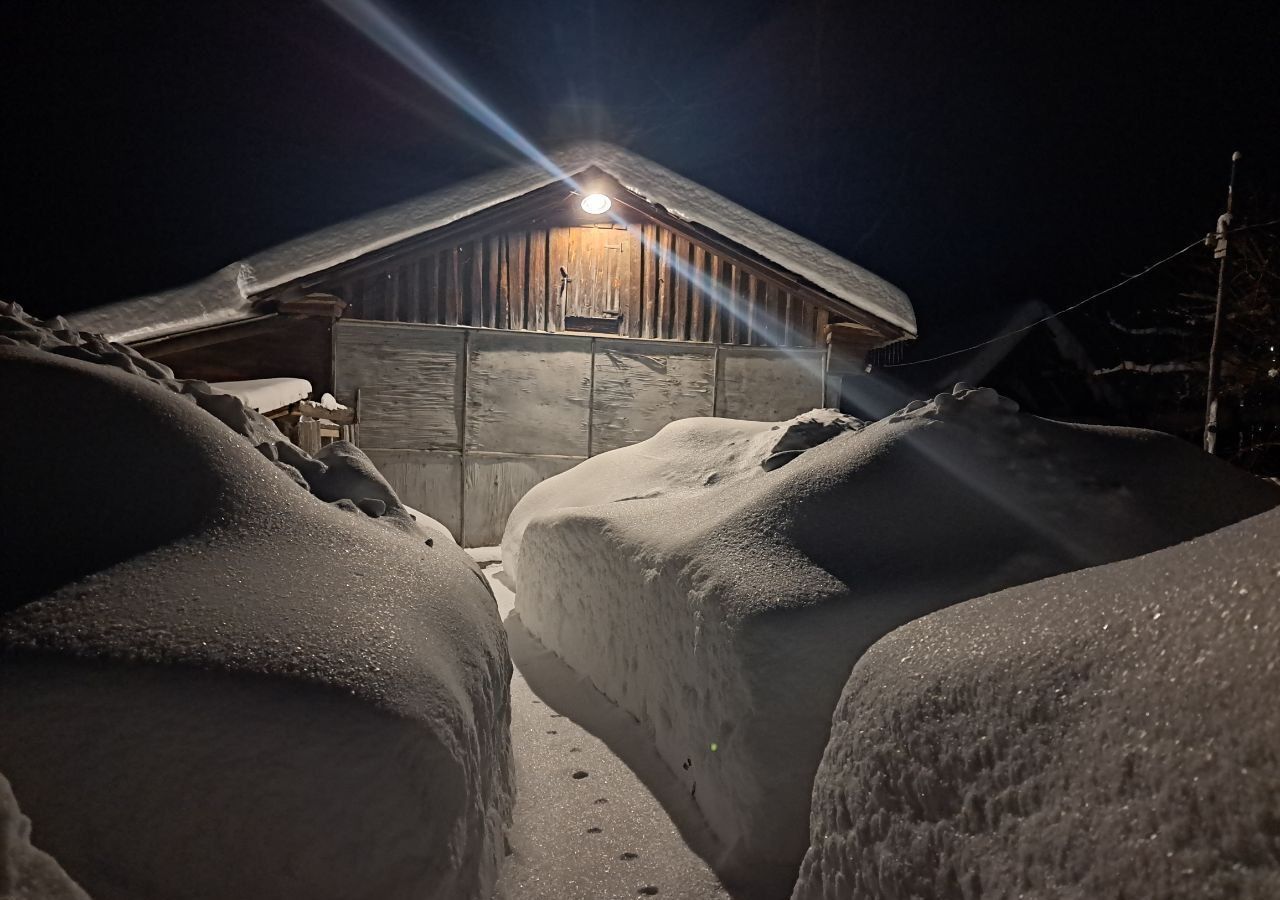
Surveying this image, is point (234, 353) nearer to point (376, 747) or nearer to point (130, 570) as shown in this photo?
point (130, 570)

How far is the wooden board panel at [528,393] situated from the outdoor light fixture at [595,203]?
4.54 ft

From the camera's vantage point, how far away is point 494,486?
793 cm

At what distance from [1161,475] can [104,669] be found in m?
3.34

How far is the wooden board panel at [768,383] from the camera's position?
8.21 meters

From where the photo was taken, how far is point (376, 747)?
1385 mm

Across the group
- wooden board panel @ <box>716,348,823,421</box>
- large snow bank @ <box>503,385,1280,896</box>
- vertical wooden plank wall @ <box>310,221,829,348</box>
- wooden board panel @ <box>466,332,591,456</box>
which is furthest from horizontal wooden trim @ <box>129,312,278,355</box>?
large snow bank @ <box>503,385,1280,896</box>

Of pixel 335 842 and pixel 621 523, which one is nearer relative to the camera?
Answer: pixel 335 842

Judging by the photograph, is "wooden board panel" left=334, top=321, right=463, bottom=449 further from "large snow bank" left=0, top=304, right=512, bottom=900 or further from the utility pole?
the utility pole

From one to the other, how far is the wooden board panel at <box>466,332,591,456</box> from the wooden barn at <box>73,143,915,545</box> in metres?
0.02

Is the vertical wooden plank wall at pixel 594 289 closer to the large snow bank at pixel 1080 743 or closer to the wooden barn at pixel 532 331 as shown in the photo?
the wooden barn at pixel 532 331

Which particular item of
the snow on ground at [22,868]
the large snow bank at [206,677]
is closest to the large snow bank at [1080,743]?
the large snow bank at [206,677]

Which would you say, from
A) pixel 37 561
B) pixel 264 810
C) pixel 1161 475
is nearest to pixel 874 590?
pixel 1161 475

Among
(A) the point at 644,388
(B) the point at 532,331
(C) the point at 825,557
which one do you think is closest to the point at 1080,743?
(C) the point at 825,557

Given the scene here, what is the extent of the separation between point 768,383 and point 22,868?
7.82 meters
